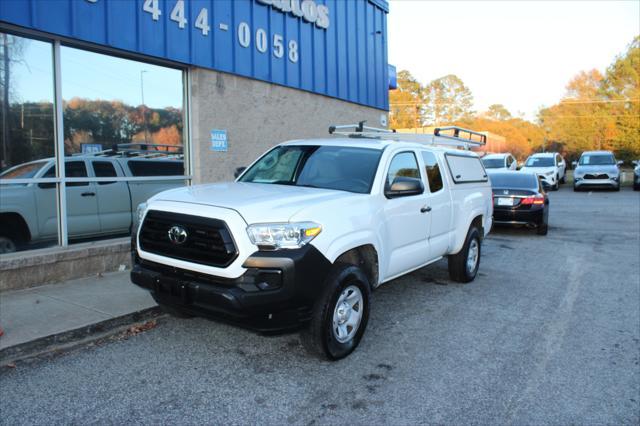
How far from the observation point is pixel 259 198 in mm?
4344

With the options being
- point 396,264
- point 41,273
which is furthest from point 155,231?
point 41,273

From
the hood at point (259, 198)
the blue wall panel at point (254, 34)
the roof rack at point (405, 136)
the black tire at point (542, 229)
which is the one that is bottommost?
the black tire at point (542, 229)

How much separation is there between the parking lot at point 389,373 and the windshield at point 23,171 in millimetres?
2996

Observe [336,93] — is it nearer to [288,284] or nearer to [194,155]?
[194,155]

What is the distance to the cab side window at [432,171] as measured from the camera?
6.27 metres

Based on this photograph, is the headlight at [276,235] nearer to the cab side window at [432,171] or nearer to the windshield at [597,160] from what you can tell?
the cab side window at [432,171]

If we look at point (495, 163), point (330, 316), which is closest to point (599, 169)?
point (495, 163)

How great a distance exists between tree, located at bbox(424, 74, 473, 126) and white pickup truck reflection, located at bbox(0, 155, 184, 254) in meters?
70.5

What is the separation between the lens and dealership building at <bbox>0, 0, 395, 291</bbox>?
21.7 feet

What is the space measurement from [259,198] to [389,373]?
5.87ft

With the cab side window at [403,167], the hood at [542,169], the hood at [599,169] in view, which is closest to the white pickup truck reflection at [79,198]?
the cab side window at [403,167]

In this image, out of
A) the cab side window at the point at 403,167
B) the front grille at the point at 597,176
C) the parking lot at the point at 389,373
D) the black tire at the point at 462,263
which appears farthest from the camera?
the front grille at the point at 597,176

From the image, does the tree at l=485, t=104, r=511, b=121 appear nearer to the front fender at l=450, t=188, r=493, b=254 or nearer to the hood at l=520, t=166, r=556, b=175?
the hood at l=520, t=166, r=556, b=175

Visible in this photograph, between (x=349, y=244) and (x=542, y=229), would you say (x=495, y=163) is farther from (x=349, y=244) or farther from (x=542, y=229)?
(x=349, y=244)
